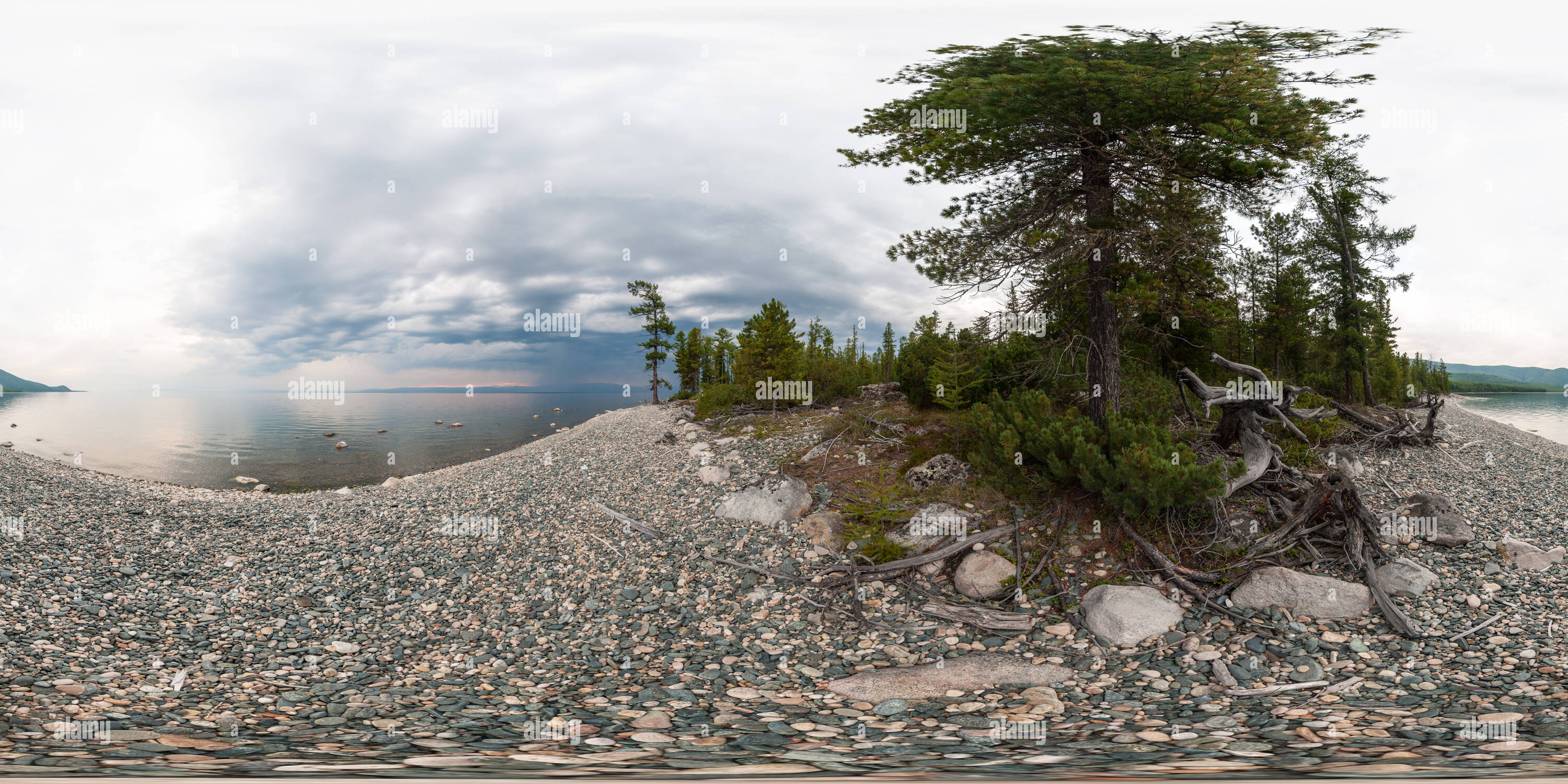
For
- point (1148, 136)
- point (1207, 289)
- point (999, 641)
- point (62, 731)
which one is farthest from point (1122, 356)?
point (62, 731)

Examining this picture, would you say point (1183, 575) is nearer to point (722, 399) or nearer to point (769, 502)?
point (769, 502)

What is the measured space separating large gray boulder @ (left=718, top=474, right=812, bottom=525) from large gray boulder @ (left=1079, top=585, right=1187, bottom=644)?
16.7 feet

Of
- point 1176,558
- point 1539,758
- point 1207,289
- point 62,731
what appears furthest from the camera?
point 1207,289

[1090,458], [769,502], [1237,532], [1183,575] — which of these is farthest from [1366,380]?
[769,502]

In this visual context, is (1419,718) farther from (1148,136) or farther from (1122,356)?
(1122,356)

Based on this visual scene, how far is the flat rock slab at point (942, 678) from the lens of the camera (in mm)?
6734

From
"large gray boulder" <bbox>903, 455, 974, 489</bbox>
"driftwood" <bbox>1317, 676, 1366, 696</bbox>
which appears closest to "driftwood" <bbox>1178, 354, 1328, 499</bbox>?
"driftwood" <bbox>1317, 676, 1366, 696</bbox>

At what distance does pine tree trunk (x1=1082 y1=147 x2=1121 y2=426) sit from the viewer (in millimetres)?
10797

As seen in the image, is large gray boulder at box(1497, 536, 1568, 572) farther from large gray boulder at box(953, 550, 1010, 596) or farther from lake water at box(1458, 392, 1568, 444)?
lake water at box(1458, 392, 1568, 444)

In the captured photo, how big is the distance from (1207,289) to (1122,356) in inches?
170

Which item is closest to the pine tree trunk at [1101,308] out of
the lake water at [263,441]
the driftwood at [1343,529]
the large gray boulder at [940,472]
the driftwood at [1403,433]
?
the large gray boulder at [940,472]

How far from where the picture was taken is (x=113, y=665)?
735cm

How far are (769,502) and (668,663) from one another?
4.47 m

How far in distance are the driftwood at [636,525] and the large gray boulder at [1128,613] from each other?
23.7ft
